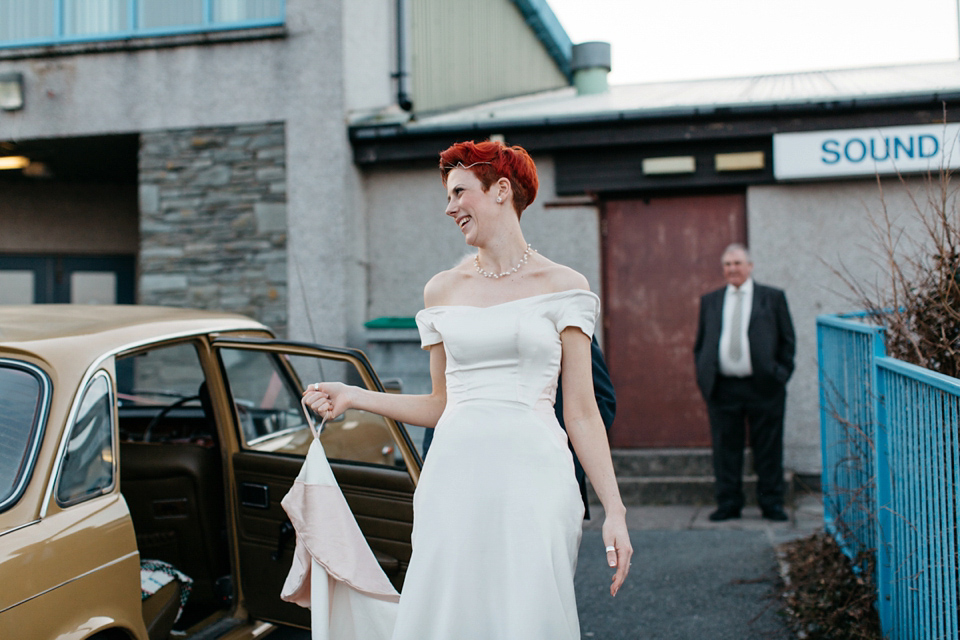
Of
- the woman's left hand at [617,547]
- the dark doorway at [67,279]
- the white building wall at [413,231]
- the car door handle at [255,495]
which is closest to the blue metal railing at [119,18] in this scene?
the white building wall at [413,231]

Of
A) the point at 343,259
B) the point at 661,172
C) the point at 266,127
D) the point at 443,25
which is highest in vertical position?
the point at 443,25

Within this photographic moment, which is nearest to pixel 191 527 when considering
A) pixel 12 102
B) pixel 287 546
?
pixel 287 546

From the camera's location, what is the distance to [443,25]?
34.8 ft

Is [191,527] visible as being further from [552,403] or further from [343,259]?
[343,259]

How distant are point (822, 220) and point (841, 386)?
3.54 m

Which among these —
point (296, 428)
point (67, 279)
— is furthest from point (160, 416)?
point (67, 279)

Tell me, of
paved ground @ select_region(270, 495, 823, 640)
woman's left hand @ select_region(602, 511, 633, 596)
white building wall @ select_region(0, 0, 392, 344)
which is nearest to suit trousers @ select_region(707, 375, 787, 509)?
paved ground @ select_region(270, 495, 823, 640)

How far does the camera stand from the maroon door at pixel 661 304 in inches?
314

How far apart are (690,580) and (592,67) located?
845 cm

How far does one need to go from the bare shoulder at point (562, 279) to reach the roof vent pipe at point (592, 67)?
31.5 ft

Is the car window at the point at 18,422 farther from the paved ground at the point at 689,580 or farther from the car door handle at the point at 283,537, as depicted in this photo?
the paved ground at the point at 689,580

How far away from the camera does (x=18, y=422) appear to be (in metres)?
2.61

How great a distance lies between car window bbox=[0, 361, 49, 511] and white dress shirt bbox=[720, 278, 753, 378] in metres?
5.23

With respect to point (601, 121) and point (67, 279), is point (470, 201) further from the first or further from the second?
point (67, 279)
